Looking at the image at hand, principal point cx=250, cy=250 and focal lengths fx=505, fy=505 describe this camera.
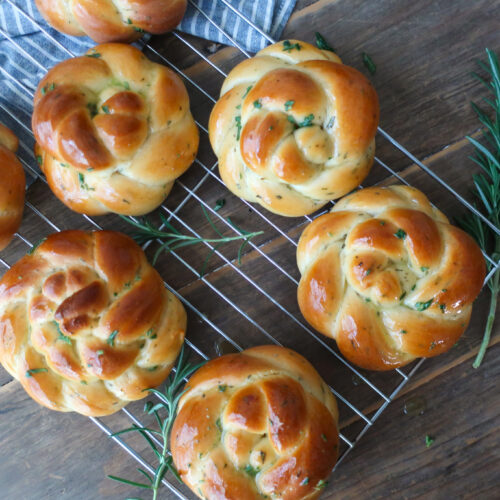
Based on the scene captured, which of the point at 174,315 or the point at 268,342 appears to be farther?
the point at 268,342

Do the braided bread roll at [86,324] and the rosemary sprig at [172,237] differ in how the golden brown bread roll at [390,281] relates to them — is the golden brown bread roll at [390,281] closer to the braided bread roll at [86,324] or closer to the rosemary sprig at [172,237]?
the rosemary sprig at [172,237]

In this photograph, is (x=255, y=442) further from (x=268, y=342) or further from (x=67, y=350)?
(x=67, y=350)

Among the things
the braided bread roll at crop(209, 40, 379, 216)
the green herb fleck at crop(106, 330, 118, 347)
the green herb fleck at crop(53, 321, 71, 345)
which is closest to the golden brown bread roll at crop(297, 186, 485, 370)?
the braided bread roll at crop(209, 40, 379, 216)

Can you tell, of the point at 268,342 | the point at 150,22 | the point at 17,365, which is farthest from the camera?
the point at 268,342

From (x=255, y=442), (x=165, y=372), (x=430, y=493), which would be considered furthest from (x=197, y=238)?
(x=430, y=493)

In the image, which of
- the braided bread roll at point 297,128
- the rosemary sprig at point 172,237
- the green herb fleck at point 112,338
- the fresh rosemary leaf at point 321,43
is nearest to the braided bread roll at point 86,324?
the green herb fleck at point 112,338

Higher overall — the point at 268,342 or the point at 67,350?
the point at 67,350

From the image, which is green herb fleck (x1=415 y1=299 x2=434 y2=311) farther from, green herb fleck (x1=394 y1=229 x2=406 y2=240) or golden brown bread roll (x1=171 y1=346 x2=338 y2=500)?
golden brown bread roll (x1=171 y1=346 x2=338 y2=500)
